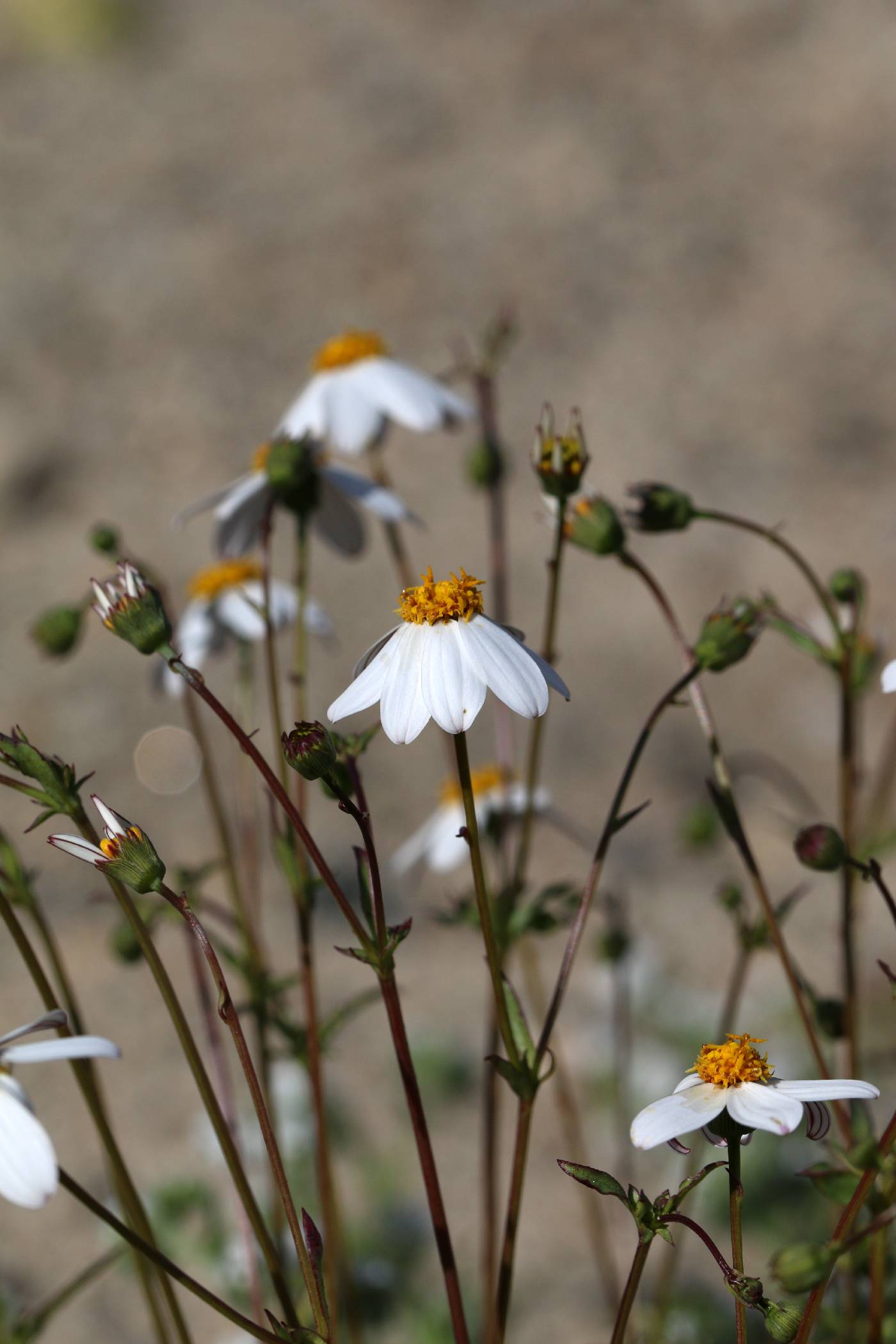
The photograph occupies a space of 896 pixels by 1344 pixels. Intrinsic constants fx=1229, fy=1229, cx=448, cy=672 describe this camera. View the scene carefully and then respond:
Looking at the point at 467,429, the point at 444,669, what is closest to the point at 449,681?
the point at 444,669

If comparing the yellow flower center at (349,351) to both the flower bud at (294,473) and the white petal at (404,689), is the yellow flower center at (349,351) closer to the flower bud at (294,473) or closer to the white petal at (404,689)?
the flower bud at (294,473)

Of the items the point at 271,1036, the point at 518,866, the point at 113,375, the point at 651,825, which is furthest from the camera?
the point at 113,375

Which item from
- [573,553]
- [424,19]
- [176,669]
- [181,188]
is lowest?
[176,669]

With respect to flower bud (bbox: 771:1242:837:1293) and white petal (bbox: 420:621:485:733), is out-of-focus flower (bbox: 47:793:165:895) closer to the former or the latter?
white petal (bbox: 420:621:485:733)

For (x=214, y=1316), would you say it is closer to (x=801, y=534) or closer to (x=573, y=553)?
(x=573, y=553)

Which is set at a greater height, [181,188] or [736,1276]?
[181,188]

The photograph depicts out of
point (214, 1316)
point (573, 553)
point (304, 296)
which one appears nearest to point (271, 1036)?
point (214, 1316)

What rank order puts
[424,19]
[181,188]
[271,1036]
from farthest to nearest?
[424,19]
[181,188]
[271,1036]
